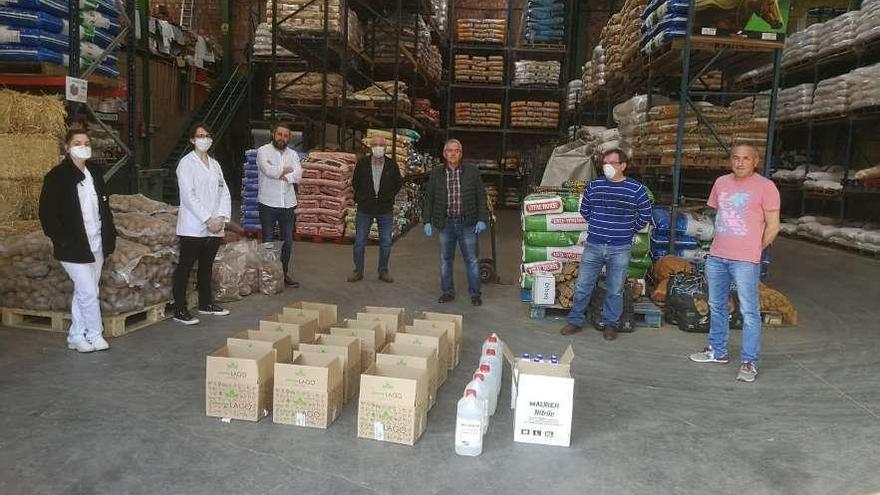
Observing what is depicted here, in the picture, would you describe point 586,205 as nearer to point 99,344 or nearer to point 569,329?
point 569,329

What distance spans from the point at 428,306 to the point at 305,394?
12.0 ft

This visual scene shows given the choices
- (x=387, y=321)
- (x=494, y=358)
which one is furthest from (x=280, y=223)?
(x=494, y=358)

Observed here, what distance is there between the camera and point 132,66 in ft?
27.6

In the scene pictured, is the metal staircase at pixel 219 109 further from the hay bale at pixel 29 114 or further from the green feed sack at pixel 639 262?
the green feed sack at pixel 639 262

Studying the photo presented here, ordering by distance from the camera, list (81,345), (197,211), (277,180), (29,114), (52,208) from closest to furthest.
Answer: (52,208) < (81,345) < (197,211) < (29,114) < (277,180)

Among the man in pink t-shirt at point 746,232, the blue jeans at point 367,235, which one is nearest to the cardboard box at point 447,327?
the man in pink t-shirt at point 746,232

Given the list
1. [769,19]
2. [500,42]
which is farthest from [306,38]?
[500,42]

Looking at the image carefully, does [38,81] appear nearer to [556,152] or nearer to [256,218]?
[256,218]

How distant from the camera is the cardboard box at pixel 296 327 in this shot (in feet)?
15.7

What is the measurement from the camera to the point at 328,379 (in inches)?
156

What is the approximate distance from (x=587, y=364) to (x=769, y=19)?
16.2 ft

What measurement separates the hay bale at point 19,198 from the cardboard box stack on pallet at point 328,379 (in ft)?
13.0

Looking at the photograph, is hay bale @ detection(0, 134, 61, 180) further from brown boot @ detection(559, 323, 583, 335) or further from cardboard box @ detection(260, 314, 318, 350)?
brown boot @ detection(559, 323, 583, 335)

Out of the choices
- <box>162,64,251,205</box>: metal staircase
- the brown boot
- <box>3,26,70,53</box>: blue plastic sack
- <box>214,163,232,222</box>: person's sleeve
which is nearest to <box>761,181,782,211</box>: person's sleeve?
the brown boot
